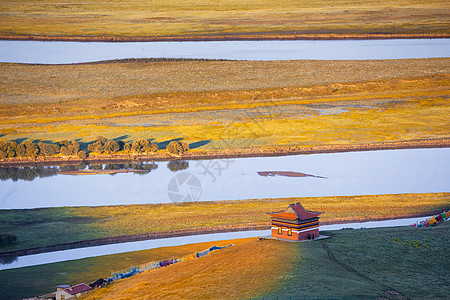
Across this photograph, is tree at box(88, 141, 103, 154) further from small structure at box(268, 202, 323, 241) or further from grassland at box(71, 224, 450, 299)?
small structure at box(268, 202, 323, 241)

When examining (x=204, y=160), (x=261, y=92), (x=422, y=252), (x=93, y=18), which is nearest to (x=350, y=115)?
(x=261, y=92)

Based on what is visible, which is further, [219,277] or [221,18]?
[221,18]

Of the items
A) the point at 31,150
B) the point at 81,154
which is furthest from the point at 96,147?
the point at 31,150

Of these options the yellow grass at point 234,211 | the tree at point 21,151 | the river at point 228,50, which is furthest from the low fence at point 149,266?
the river at point 228,50

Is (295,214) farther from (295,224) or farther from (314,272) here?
(314,272)

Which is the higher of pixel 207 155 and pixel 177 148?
pixel 177 148

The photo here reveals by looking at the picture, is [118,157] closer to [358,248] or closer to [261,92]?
[261,92]

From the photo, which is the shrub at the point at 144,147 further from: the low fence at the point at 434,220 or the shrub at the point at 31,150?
the low fence at the point at 434,220
